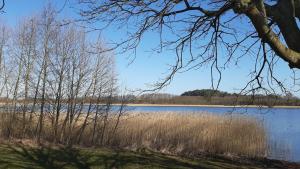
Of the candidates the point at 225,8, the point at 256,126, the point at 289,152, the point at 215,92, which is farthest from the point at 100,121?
the point at 225,8

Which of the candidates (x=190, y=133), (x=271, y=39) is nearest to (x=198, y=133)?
(x=190, y=133)

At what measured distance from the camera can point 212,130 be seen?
703 inches

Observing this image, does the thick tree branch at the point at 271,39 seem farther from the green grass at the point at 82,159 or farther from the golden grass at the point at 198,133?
the golden grass at the point at 198,133

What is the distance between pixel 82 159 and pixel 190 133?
27.3 ft

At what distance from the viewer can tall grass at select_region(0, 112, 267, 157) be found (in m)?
17.5

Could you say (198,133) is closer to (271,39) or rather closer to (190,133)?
(190,133)

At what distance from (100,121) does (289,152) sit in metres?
8.43

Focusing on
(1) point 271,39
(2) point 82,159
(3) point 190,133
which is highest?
(1) point 271,39

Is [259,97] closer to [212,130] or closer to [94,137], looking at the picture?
[212,130]

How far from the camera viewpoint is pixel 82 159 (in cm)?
1038

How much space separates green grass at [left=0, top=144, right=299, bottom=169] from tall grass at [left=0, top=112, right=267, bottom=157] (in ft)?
16.6

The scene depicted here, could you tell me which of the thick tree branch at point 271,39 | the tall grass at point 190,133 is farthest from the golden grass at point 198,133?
the thick tree branch at point 271,39

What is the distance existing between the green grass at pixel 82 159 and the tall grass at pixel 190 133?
5.07 meters

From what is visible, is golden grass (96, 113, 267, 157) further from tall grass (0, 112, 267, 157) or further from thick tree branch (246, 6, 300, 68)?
thick tree branch (246, 6, 300, 68)
